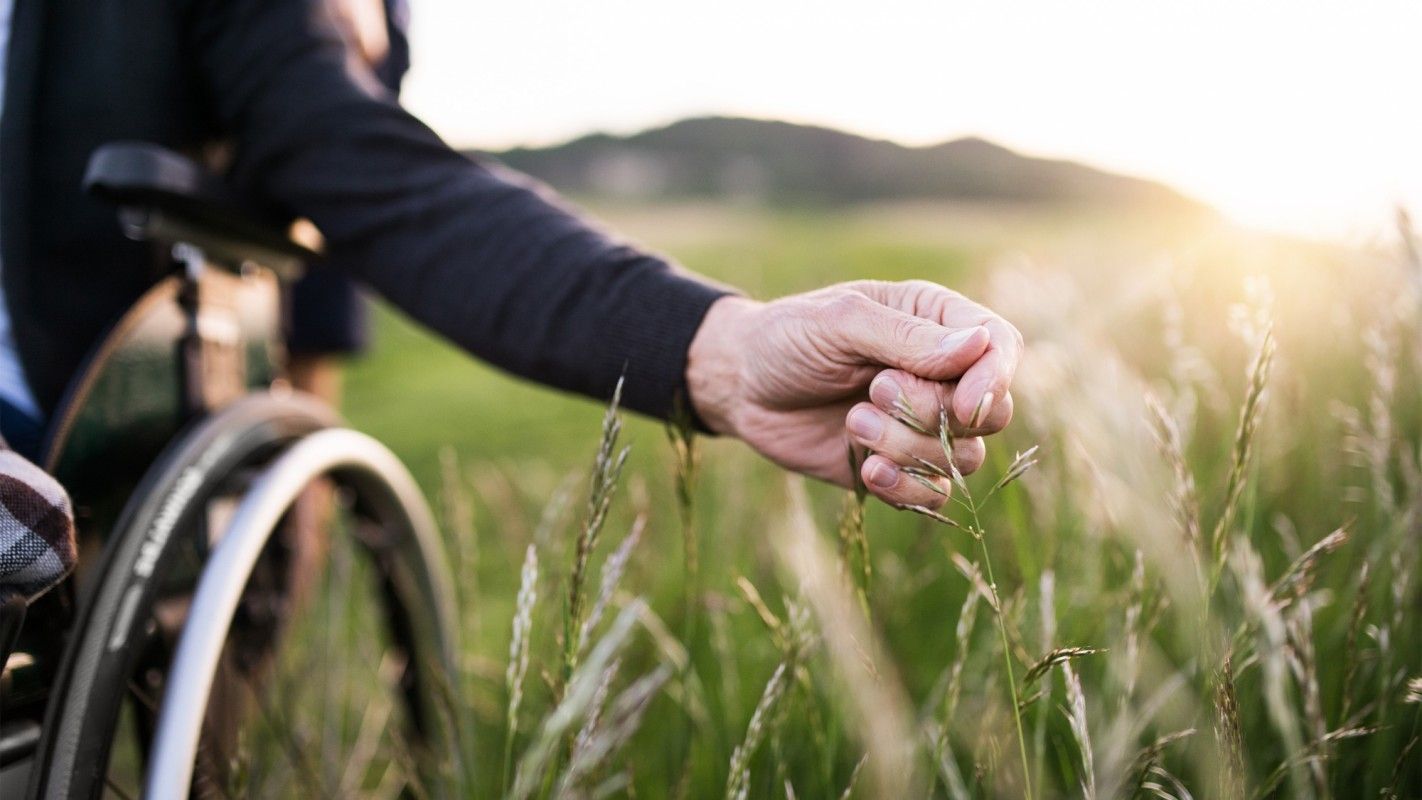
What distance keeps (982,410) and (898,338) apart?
4.0 inches

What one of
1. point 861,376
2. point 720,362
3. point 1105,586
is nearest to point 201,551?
point 720,362

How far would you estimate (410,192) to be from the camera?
125cm

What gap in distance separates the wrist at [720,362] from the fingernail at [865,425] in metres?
0.20

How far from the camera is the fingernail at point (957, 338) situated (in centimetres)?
78

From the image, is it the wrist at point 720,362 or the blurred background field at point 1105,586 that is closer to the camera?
the blurred background field at point 1105,586

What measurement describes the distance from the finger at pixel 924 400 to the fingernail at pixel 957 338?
4cm

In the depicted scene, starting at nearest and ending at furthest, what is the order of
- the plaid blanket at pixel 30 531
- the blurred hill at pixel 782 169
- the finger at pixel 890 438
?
the plaid blanket at pixel 30 531, the finger at pixel 890 438, the blurred hill at pixel 782 169

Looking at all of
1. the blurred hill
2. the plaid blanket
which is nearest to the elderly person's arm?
the plaid blanket

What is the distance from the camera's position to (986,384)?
2.51 feet

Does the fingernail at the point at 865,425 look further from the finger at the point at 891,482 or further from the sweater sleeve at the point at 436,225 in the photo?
the sweater sleeve at the point at 436,225

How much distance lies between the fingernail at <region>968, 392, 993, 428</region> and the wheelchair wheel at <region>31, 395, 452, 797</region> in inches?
27.4

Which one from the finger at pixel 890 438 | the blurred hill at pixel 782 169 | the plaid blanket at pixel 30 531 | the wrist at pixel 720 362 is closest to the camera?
the plaid blanket at pixel 30 531

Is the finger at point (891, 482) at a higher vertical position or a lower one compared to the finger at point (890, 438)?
lower

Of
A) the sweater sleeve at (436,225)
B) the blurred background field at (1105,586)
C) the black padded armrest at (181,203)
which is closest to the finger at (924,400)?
the blurred background field at (1105,586)
